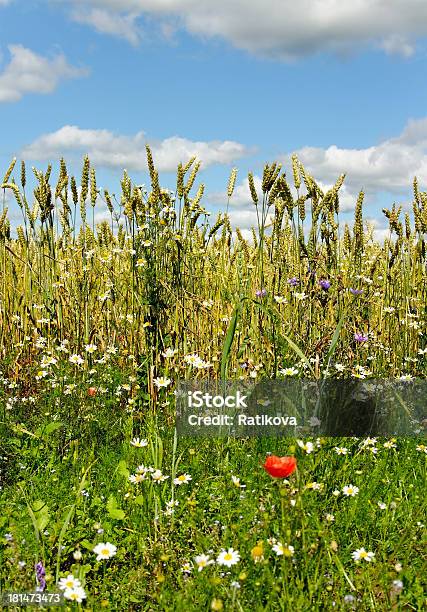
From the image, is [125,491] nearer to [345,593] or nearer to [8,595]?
[8,595]

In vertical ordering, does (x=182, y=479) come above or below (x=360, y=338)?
below

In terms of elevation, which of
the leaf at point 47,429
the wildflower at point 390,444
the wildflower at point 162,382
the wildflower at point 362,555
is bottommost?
the wildflower at point 362,555

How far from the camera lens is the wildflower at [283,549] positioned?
177 cm

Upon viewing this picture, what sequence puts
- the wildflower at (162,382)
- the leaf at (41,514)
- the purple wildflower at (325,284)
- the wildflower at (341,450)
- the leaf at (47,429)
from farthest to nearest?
the purple wildflower at (325,284), the wildflower at (162,382), the leaf at (47,429), the wildflower at (341,450), the leaf at (41,514)

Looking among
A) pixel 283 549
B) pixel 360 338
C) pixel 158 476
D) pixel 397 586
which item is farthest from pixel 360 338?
pixel 283 549

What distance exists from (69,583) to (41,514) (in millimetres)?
534

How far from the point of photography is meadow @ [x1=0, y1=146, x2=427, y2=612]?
2.08 m

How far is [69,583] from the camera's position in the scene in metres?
2.01

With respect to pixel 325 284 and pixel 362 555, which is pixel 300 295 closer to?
pixel 325 284

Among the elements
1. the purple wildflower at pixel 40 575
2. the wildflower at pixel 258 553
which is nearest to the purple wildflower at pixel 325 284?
the wildflower at pixel 258 553

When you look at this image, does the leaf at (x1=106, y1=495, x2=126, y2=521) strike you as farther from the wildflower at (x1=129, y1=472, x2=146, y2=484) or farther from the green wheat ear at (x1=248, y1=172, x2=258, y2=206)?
the green wheat ear at (x1=248, y1=172, x2=258, y2=206)

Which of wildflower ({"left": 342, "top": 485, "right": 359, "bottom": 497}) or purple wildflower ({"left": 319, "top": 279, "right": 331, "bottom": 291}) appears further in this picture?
purple wildflower ({"left": 319, "top": 279, "right": 331, "bottom": 291})

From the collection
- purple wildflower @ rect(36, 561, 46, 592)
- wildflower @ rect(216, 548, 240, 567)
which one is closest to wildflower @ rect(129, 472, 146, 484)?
purple wildflower @ rect(36, 561, 46, 592)

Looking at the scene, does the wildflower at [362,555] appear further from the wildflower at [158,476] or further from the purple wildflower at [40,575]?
the purple wildflower at [40,575]
